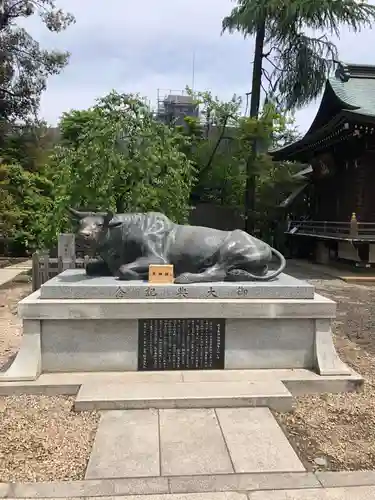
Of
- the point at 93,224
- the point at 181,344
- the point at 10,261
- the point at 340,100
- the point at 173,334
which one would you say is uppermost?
the point at 340,100

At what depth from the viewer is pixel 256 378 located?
4320mm

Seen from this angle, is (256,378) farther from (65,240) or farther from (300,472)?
(65,240)

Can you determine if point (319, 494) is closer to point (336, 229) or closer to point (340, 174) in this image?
point (336, 229)

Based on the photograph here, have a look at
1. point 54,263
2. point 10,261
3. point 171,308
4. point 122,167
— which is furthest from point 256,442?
point 10,261

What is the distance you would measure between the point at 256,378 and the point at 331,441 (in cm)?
99

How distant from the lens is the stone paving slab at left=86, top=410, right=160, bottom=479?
2951 mm

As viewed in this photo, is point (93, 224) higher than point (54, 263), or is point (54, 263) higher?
point (93, 224)

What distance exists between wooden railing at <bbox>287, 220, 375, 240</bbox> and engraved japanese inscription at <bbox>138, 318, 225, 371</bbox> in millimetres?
11224

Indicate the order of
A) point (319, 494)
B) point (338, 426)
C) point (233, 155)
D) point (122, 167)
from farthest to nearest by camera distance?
point (233, 155)
point (122, 167)
point (338, 426)
point (319, 494)

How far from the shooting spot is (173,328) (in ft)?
14.4

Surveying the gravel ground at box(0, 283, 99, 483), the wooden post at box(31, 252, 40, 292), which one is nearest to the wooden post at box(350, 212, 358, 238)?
the wooden post at box(31, 252, 40, 292)

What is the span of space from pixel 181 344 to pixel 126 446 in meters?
1.33

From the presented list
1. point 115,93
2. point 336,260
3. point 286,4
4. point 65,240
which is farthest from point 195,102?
point 65,240

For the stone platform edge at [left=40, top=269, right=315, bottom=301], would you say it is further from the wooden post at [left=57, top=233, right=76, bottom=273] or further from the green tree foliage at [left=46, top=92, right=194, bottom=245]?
the green tree foliage at [left=46, top=92, right=194, bottom=245]
